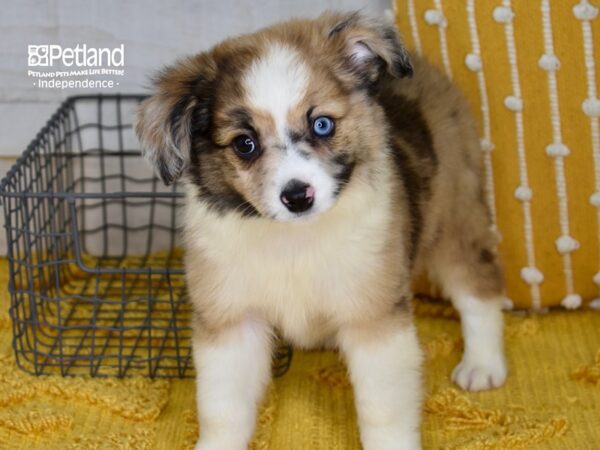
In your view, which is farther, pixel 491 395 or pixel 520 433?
pixel 491 395

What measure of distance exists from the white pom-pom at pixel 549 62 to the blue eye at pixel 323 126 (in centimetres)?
92

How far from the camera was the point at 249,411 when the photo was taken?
2.23 meters

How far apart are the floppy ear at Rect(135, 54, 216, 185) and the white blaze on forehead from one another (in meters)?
0.12

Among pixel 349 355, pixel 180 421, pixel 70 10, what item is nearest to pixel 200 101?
pixel 349 355

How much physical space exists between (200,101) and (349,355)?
2.04 feet

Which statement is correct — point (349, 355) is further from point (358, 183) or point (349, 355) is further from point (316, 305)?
point (358, 183)

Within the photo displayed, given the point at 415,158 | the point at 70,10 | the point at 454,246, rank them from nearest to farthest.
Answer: the point at 415,158 < the point at 454,246 < the point at 70,10

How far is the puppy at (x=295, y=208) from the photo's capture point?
1905mm

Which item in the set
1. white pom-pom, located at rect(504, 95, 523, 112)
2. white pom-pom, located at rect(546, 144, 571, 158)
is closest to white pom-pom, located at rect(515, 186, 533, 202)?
white pom-pom, located at rect(546, 144, 571, 158)

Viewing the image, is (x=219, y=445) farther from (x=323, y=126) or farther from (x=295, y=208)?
(x=323, y=126)

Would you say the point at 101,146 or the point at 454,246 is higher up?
the point at 101,146

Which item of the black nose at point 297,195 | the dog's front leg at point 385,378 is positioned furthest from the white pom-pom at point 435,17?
the black nose at point 297,195

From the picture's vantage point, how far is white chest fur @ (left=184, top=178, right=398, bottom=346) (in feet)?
Answer: 6.85

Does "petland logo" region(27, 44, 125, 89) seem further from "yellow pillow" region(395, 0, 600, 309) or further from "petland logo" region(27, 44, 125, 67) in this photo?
"yellow pillow" region(395, 0, 600, 309)
